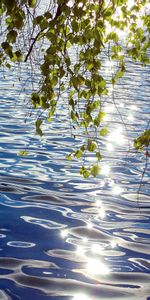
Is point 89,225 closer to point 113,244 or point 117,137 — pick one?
point 113,244

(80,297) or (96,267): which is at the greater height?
→ (96,267)

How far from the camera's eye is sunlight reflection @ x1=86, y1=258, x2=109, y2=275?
8.40 metres

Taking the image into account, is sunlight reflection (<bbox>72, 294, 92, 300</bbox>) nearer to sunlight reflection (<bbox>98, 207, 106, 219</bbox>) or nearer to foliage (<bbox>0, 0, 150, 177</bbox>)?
foliage (<bbox>0, 0, 150, 177</bbox>)

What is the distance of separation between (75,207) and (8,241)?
8.43ft

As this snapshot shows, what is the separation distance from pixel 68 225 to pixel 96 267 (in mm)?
2061

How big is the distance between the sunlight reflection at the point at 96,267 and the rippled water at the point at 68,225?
13 mm

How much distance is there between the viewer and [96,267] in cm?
859

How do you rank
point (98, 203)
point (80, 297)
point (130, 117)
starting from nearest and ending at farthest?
point (80, 297) < point (98, 203) < point (130, 117)

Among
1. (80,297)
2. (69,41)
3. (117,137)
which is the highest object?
(117,137)

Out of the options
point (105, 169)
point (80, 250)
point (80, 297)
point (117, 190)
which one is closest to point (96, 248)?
point (80, 250)

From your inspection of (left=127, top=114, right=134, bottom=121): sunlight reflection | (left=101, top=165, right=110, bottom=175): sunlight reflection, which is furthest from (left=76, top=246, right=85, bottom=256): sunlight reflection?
(left=127, top=114, right=134, bottom=121): sunlight reflection

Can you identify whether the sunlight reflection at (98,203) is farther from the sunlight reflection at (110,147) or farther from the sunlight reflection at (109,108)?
the sunlight reflection at (109,108)

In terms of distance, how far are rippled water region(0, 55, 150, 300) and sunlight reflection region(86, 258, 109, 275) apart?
13 mm

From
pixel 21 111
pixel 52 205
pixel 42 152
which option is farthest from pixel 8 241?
pixel 21 111
